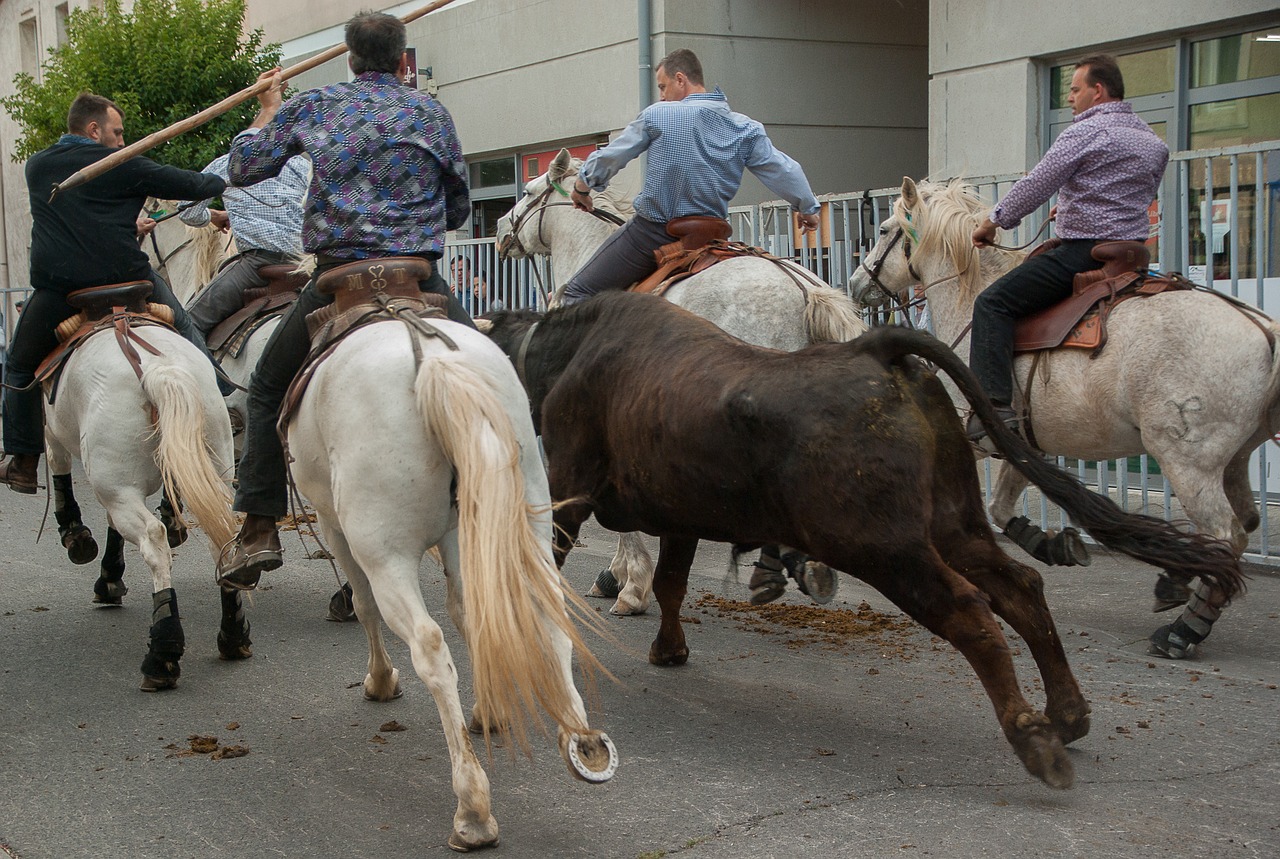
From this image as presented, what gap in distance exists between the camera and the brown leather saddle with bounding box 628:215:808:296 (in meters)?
6.89

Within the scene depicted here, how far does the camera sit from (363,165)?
4.51 m

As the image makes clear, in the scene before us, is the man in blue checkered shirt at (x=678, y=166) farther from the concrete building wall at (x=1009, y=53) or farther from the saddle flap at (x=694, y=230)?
the concrete building wall at (x=1009, y=53)

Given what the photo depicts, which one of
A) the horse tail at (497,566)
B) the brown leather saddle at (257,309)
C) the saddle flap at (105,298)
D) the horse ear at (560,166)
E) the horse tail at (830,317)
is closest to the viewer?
the horse tail at (497,566)

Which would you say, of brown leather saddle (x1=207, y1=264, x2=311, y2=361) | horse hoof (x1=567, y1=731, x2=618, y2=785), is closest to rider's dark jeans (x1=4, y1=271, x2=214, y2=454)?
brown leather saddle (x1=207, y1=264, x2=311, y2=361)

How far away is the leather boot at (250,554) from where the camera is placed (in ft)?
16.5

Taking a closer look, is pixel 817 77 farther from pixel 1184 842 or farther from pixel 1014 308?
pixel 1184 842

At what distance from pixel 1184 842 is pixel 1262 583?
13.2ft

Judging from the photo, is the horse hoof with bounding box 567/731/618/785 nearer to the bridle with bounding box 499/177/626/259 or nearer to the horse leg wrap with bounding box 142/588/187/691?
the horse leg wrap with bounding box 142/588/187/691

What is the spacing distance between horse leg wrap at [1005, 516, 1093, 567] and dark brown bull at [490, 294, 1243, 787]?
4.51ft

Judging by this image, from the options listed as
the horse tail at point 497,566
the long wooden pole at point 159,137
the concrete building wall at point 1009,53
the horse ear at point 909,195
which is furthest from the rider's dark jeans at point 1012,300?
the concrete building wall at point 1009,53

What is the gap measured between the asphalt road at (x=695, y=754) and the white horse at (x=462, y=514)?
15.9 inches

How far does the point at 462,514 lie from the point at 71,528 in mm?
4200

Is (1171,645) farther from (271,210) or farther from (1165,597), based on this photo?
(271,210)

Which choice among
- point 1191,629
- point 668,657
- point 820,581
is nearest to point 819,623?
point 820,581
